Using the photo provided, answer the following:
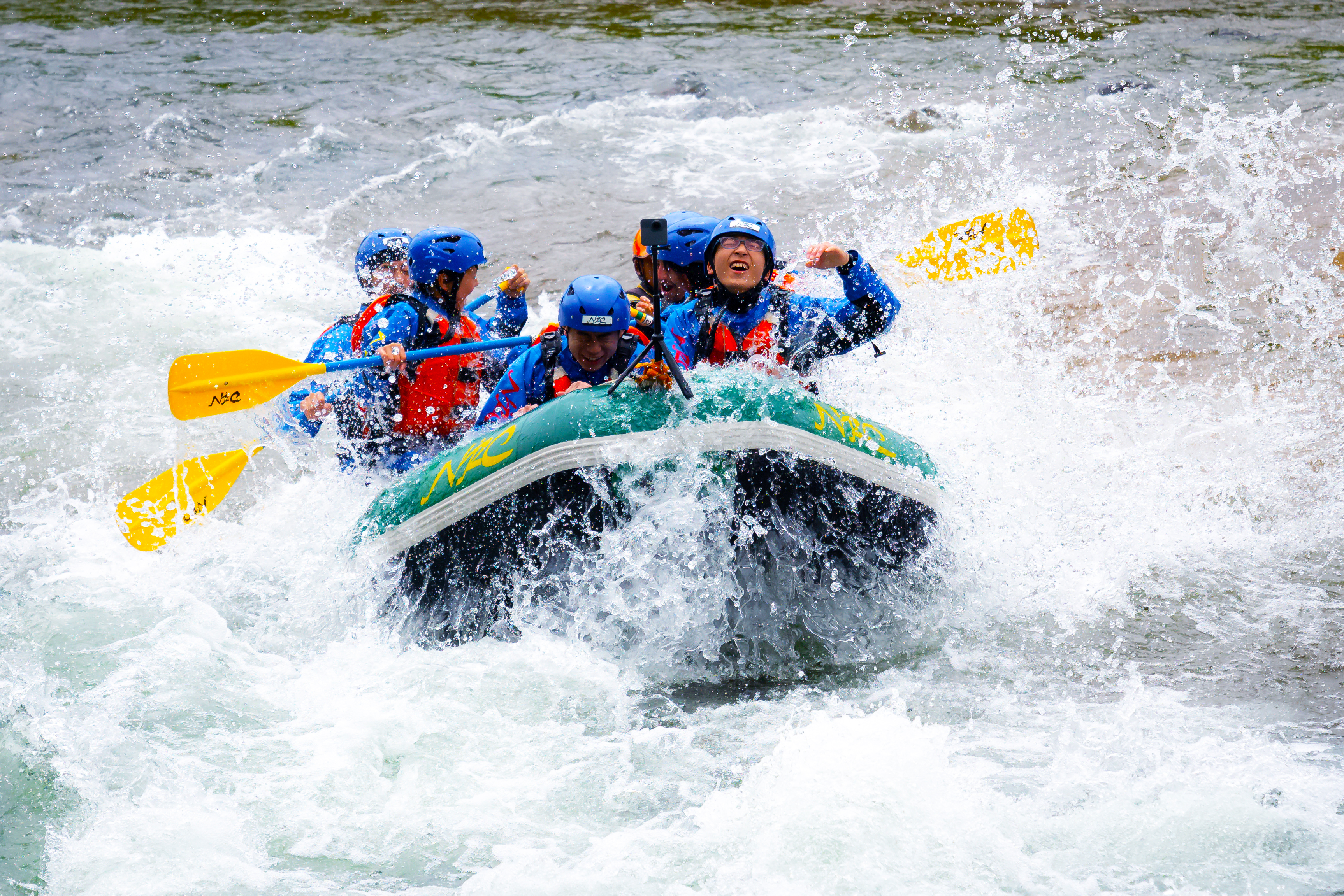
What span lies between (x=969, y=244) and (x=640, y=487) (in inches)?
141

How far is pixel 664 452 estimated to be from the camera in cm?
422

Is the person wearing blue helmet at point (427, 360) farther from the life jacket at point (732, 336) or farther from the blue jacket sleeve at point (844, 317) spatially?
the blue jacket sleeve at point (844, 317)

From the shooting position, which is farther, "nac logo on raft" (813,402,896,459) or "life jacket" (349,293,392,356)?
"life jacket" (349,293,392,356)

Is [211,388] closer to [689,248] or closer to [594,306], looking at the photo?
[594,306]

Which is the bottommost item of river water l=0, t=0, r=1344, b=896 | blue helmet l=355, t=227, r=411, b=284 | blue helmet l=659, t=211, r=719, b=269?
river water l=0, t=0, r=1344, b=896

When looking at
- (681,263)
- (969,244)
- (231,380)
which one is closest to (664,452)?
(681,263)

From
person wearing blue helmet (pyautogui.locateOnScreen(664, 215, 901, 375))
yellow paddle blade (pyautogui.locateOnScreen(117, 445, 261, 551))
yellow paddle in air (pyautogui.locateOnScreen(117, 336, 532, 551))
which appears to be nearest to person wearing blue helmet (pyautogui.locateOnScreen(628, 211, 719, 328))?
person wearing blue helmet (pyautogui.locateOnScreen(664, 215, 901, 375))

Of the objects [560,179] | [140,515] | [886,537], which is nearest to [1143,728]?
[886,537]

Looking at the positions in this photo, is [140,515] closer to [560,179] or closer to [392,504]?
[392,504]

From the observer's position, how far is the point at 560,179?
441 inches

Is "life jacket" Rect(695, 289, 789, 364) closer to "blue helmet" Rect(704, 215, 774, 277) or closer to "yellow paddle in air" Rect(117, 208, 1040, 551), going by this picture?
"blue helmet" Rect(704, 215, 774, 277)

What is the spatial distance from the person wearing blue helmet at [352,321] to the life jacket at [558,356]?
1.03 metres

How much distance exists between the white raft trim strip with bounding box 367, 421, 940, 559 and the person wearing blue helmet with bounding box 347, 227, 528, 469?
3.29 ft

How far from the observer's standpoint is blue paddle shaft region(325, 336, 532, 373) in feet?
17.0
